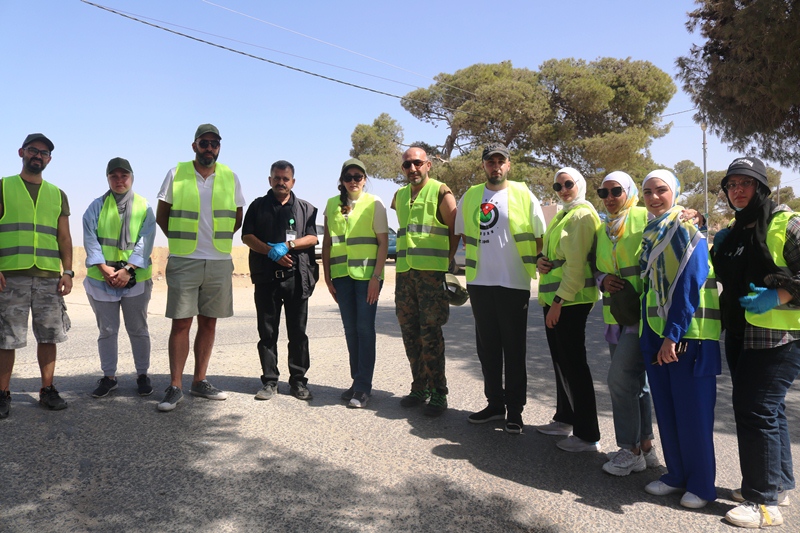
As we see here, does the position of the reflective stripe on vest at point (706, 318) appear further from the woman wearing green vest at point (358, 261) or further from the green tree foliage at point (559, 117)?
the green tree foliage at point (559, 117)

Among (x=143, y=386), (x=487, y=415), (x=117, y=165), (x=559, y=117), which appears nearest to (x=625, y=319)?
(x=487, y=415)

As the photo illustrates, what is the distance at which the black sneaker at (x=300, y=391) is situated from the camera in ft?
17.6

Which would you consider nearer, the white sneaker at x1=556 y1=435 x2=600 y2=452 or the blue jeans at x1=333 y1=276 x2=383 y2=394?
the white sneaker at x1=556 y1=435 x2=600 y2=452

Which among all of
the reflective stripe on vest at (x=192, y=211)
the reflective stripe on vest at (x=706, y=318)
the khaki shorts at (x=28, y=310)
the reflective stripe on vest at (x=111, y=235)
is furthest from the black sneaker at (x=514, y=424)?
the khaki shorts at (x=28, y=310)

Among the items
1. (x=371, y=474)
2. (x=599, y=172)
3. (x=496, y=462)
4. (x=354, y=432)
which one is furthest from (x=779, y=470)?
(x=599, y=172)

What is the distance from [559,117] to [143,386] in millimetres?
28683

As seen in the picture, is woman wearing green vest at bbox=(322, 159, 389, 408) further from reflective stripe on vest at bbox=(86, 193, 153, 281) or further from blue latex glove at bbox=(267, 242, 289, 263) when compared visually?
reflective stripe on vest at bbox=(86, 193, 153, 281)

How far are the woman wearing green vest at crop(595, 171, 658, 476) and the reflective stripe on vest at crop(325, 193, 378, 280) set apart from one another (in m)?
2.03

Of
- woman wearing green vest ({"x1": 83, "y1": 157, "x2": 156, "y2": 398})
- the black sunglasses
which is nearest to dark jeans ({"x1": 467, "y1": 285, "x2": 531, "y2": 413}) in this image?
the black sunglasses

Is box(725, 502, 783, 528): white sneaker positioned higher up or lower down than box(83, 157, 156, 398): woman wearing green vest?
lower down

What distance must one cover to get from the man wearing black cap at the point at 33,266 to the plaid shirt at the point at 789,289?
4.69 meters

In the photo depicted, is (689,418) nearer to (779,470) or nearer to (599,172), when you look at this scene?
(779,470)

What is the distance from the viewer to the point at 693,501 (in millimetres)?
3436

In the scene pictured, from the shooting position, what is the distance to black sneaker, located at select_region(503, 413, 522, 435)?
181 inches
